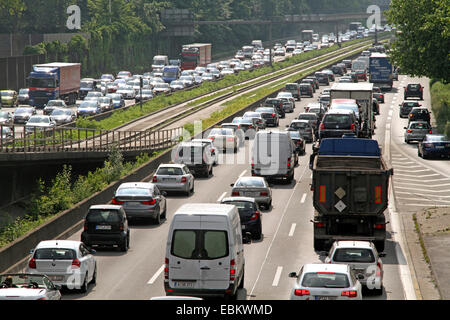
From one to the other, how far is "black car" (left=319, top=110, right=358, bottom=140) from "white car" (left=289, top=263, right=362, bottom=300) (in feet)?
82.0

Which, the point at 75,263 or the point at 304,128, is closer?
the point at 75,263

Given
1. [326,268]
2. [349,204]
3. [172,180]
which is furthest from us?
[172,180]

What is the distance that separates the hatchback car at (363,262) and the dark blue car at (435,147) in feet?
107

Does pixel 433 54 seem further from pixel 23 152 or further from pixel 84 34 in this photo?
pixel 84 34

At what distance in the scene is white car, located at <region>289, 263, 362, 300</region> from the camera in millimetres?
18609

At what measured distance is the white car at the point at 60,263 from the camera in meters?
22.3

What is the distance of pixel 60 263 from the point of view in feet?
73.3

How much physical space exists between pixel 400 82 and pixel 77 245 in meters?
94.3

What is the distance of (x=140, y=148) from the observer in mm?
55781

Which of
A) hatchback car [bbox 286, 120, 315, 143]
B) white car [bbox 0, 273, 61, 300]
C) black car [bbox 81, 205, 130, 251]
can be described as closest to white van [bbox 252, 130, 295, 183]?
black car [bbox 81, 205, 130, 251]

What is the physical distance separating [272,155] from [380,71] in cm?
5658

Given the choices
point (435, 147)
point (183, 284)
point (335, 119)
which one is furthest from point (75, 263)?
point (435, 147)

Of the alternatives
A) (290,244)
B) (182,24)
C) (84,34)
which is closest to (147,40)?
(182,24)

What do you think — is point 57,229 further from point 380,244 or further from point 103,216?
point 380,244
